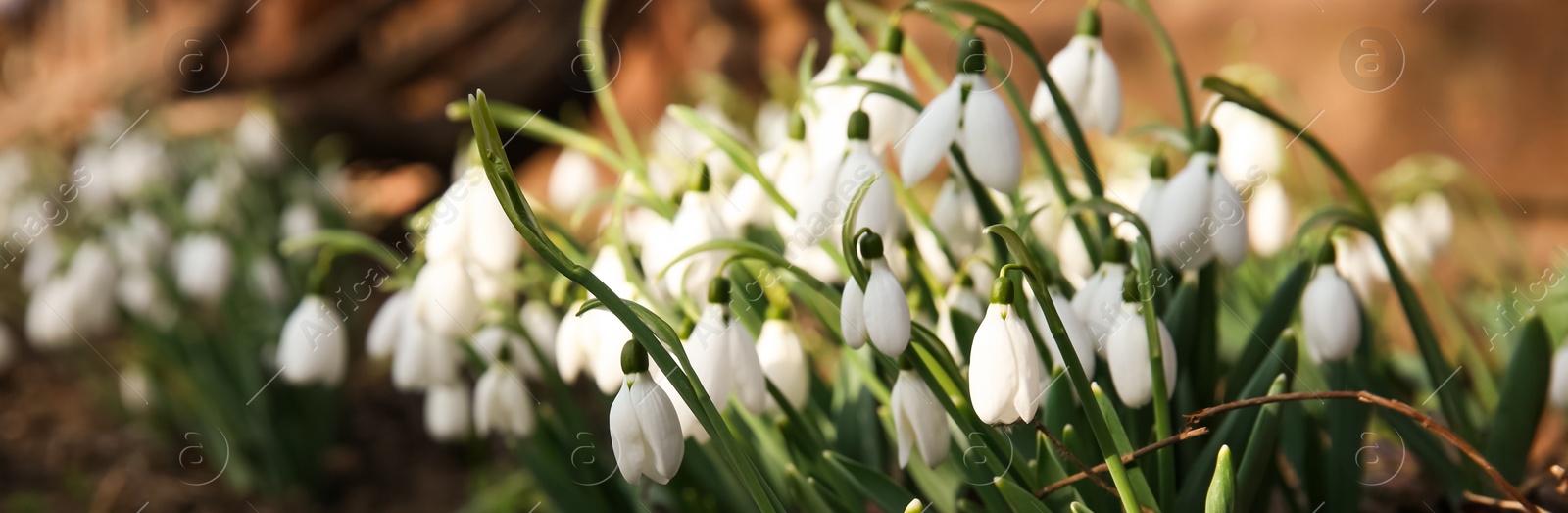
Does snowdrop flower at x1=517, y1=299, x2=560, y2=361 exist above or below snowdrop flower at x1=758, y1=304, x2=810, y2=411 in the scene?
above

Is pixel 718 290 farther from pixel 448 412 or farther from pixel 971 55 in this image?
pixel 448 412

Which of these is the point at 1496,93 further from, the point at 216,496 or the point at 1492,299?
the point at 216,496

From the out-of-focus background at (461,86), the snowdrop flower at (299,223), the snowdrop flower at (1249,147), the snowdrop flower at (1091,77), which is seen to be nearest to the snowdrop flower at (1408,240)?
the out-of-focus background at (461,86)

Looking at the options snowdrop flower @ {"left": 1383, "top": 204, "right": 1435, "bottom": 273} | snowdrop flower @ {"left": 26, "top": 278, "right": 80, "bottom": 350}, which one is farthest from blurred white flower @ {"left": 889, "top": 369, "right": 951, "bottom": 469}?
snowdrop flower @ {"left": 26, "top": 278, "right": 80, "bottom": 350}

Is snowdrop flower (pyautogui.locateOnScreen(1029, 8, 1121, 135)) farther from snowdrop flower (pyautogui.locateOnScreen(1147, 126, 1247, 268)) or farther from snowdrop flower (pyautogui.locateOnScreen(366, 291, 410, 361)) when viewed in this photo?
snowdrop flower (pyautogui.locateOnScreen(366, 291, 410, 361))

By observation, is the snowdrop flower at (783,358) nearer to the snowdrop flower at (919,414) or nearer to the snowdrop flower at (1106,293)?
the snowdrop flower at (919,414)

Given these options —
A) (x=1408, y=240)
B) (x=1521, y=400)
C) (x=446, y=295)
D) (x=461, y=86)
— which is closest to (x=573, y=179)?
(x=446, y=295)
